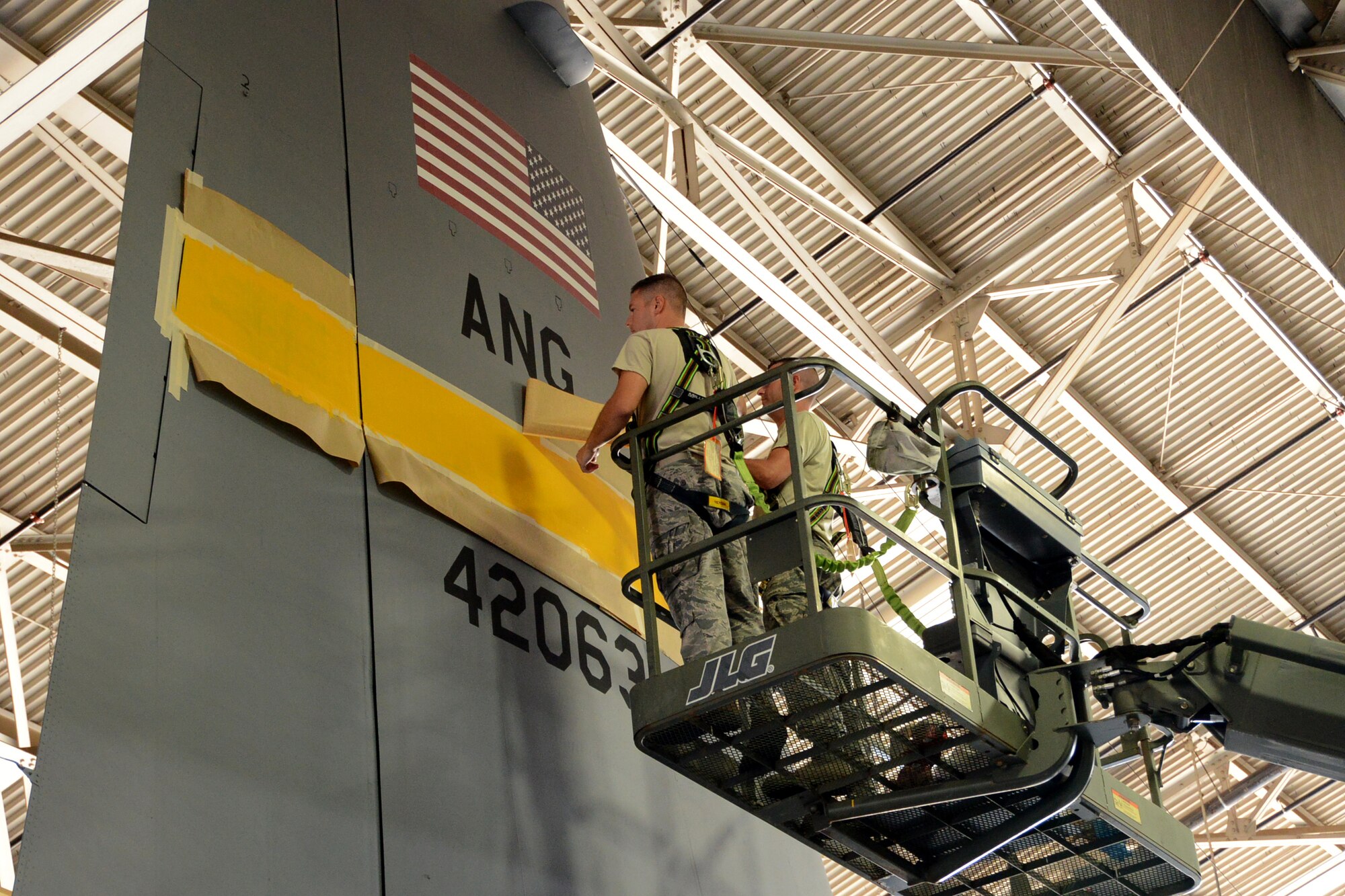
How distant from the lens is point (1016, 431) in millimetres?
18359

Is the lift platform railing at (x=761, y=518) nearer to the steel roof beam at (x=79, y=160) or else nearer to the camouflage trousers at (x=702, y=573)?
the camouflage trousers at (x=702, y=573)

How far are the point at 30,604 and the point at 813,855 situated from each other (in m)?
16.0

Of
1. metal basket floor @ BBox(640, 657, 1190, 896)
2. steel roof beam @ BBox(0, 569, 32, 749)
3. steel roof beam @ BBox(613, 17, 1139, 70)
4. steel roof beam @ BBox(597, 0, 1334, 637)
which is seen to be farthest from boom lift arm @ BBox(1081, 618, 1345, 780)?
steel roof beam @ BBox(0, 569, 32, 749)

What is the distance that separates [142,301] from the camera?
348cm

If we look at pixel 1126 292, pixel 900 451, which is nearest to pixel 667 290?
pixel 900 451

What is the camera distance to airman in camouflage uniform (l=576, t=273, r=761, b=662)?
492 cm

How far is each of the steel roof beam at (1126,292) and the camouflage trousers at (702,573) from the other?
12120mm

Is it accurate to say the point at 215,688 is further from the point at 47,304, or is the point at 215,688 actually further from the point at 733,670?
Answer: the point at 47,304

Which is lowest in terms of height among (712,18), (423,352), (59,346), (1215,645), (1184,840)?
(1184,840)

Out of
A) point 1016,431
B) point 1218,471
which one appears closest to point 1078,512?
point 1218,471

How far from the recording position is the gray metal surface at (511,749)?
11.8ft

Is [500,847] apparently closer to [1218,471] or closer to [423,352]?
[423,352]

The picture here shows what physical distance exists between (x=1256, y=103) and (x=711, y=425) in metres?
7.48

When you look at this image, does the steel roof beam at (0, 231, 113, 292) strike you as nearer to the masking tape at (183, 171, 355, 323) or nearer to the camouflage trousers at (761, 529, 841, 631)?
the camouflage trousers at (761, 529, 841, 631)
